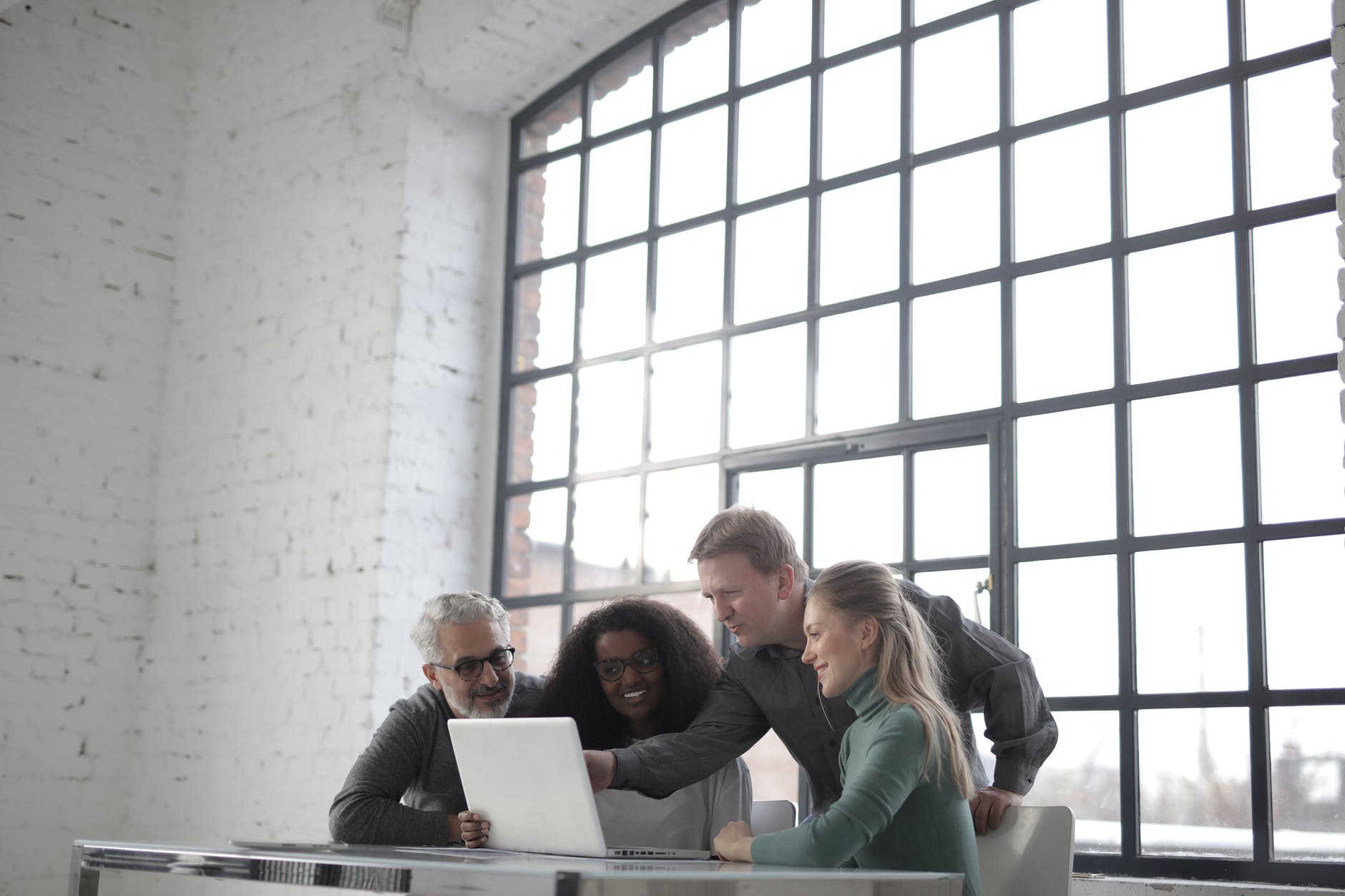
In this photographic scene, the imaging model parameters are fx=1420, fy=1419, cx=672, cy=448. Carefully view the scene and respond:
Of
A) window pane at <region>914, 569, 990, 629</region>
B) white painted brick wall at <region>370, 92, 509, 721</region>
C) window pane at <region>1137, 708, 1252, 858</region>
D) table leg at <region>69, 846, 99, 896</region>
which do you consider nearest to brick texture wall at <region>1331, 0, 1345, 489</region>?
window pane at <region>1137, 708, 1252, 858</region>

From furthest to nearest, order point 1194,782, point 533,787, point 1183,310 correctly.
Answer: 1. point 1183,310
2. point 1194,782
3. point 533,787

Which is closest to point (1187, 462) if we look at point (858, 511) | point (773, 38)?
point (858, 511)

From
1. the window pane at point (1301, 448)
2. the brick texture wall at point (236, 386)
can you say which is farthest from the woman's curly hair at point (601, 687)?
the brick texture wall at point (236, 386)

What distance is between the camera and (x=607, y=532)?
5020 millimetres

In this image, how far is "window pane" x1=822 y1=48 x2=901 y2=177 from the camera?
14.5ft

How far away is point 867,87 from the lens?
14.8 feet

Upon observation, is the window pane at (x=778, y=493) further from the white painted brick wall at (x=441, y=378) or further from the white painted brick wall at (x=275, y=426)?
the white painted brick wall at (x=275, y=426)

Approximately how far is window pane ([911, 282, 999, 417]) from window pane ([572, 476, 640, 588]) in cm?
121

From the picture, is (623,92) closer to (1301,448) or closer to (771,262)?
(771,262)

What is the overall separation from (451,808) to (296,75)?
3654 mm

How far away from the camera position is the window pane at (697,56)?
5.00 meters

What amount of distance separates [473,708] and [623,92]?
291 centimetres

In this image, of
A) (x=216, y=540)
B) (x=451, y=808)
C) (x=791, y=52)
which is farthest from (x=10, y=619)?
(x=791, y=52)

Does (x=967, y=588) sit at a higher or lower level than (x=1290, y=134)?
lower
